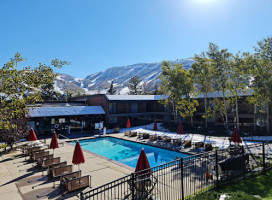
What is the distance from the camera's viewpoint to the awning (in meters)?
24.3

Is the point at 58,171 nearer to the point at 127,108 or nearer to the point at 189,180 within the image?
the point at 189,180

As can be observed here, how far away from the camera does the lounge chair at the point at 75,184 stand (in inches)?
327

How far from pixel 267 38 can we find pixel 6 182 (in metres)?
27.1

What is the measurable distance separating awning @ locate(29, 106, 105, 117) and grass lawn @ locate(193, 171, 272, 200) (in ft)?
73.9

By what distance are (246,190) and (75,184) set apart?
7.37 meters

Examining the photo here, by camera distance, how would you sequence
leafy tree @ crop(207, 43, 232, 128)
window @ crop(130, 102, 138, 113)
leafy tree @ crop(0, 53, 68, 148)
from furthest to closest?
window @ crop(130, 102, 138, 113) < leafy tree @ crop(207, 43, 232, 128) < leafy tree @ crop(0, 53, 68, 148)

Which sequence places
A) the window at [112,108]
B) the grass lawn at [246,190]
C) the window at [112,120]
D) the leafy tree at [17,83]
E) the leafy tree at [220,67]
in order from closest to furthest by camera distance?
the leafy tree at [17,83], the grass lawn at [246,190], the leafy tree at [220,67], the window at [112,108], the window at [112,120]

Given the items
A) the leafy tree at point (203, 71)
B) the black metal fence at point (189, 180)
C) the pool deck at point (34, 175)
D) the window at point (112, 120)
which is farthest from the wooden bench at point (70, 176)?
the window at point (112, 120)

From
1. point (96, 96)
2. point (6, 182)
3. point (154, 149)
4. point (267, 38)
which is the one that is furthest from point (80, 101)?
point (267, 38)

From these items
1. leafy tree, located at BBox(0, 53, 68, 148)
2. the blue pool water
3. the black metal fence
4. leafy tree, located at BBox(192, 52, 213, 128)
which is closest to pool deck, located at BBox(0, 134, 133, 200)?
the black metal fence

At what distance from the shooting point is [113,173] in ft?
35.6

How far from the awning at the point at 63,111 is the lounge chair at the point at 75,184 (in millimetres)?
17679

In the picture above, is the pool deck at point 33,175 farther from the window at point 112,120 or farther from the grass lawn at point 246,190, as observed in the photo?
the window at point 112,120

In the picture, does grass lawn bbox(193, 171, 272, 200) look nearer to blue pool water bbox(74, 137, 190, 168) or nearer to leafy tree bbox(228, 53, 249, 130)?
blue pool water bbox(74, 137, 190, 168)
